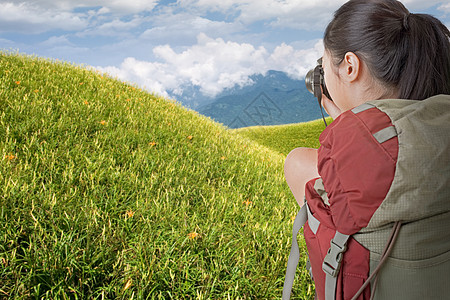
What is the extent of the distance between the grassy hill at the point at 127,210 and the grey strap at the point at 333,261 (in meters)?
1.05

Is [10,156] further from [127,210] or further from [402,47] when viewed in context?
[402,47]

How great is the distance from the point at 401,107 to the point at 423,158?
0.22m

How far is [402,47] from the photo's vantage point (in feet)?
4.56

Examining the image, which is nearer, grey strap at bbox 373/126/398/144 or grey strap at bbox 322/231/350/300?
grey strap at bbox 373/126/398/144

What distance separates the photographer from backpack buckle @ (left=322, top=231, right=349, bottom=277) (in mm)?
1222

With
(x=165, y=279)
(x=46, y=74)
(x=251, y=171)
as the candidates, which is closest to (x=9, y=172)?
(x=165, y=279)

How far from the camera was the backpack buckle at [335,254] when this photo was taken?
122 centimetres

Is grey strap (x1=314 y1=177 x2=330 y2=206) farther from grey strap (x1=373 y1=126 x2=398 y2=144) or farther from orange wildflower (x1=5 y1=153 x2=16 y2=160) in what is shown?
orange wildflower (x1=5 y1=153 x2=16 y2=160)

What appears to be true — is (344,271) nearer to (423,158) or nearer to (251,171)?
(423,158)

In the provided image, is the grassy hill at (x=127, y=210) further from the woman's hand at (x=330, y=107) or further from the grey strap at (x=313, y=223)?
the woman's hand at (x=330, y=107)

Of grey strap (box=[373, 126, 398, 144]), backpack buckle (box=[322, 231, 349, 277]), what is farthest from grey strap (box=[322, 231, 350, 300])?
grey strap (box=[373, 126, 398, 144])

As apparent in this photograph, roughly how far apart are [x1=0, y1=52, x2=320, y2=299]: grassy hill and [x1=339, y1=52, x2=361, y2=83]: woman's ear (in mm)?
1474

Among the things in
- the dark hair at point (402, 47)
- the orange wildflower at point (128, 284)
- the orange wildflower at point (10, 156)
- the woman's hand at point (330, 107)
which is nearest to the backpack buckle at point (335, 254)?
the dark hair at point (402, 47)

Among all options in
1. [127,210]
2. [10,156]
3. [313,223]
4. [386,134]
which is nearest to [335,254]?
[313,223]
